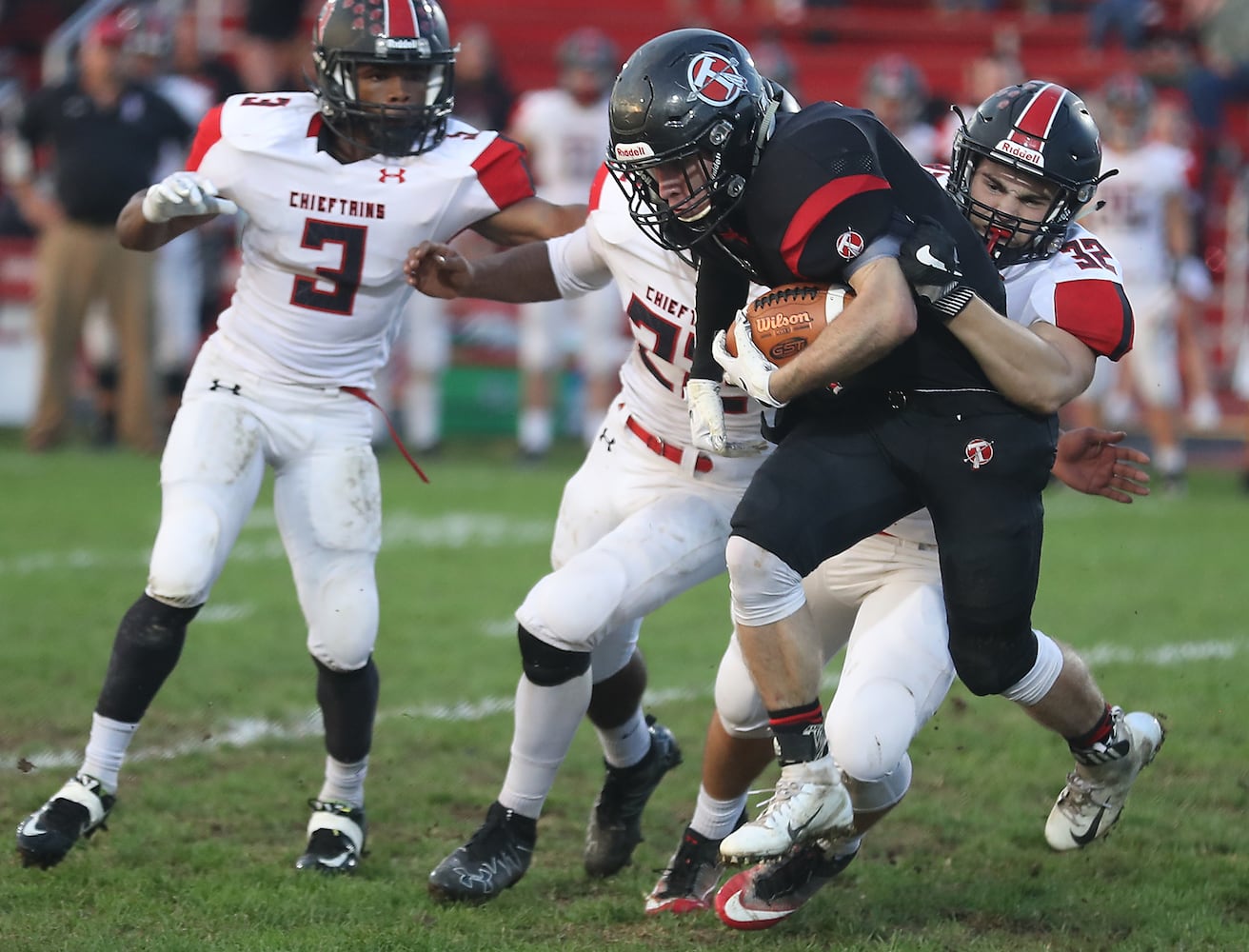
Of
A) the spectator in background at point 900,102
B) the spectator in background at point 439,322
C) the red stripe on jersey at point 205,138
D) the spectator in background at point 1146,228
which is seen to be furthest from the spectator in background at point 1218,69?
the red stripe on jersey at point 205,138

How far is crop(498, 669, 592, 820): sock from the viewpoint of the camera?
3.63 m

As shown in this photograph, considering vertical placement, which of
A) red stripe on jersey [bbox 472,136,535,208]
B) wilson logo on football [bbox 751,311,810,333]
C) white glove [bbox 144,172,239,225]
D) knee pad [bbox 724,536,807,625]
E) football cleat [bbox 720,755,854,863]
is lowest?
football cleat [bbox 720,755,854,863]

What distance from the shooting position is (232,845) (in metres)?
3.84

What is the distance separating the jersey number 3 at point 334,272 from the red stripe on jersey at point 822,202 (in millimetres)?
1258

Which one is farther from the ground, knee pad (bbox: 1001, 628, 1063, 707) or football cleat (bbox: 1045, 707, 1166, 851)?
knee pad (bbox: 1001, 628, 1063, 707)

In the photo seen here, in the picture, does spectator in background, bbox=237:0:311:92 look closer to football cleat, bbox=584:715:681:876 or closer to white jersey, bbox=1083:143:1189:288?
white jersey, bbox=1083:143:1189:288

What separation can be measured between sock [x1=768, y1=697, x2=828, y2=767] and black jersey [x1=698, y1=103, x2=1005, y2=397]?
66 centimetres

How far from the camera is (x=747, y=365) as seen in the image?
325 cm

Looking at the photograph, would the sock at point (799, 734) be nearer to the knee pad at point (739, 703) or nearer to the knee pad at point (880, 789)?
the knee pad at point (880, 789)

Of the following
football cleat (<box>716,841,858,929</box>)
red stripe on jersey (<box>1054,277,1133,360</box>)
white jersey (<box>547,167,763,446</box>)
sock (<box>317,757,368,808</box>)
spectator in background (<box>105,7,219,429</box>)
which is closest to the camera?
football cleat (<box>716,841,858,929</box>)

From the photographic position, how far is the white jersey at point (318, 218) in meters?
3.98

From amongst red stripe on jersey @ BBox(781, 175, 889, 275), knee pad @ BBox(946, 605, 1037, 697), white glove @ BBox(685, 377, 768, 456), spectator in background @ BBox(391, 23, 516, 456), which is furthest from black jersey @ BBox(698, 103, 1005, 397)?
spectator in background @ BBox(391, 23, 516, 456)

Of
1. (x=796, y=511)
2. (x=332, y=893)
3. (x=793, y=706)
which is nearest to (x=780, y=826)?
(x=793, y=706)

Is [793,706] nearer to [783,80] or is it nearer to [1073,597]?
[1073,597]
